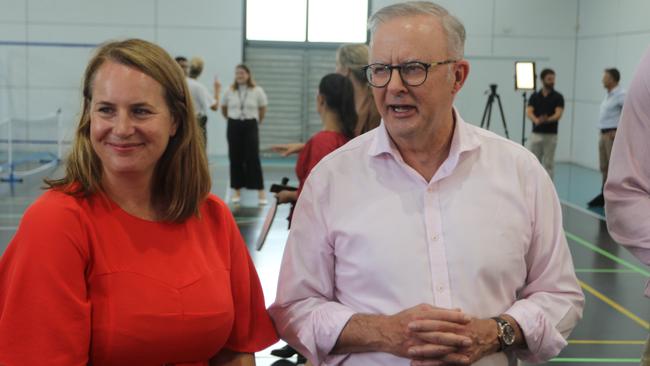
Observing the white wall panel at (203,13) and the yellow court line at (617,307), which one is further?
the white wall panel at (203,13)

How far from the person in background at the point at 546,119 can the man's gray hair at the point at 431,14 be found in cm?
1034

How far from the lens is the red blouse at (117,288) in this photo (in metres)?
1.87

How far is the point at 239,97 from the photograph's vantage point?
10.8m

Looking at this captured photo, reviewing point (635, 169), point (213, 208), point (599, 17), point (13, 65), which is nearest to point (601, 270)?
point (635, 169)

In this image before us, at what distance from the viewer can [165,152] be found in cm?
223

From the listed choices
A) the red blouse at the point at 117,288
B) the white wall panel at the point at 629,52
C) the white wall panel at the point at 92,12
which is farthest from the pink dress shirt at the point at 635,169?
the white wall panel at the point at 92,12

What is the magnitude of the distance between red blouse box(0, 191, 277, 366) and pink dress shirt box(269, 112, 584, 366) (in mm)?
202

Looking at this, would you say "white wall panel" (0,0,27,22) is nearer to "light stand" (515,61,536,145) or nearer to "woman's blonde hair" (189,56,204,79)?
"woman's blonde hair" (189,56,204,79)

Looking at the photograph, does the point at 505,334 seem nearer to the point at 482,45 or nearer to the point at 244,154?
the point at 244,154

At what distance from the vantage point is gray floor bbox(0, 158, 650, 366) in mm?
5398

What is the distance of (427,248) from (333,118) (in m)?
2.11

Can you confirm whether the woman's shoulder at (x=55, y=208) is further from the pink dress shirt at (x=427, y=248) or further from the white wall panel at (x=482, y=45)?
the white wall panel at (x=482, y=45)

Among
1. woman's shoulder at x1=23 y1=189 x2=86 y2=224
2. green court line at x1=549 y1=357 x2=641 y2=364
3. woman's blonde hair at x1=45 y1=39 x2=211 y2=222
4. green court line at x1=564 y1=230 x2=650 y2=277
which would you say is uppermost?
woman's blonde hair at x1=45 y1=39 x2=211 y2=222

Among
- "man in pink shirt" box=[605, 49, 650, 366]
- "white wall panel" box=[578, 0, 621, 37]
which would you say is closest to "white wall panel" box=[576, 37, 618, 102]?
"white wall panel" box=[578, 0, 621, 37]
